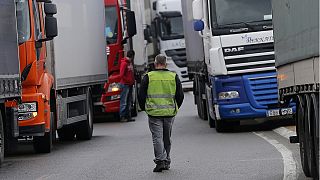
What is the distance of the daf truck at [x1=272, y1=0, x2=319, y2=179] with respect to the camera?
36.0 ft

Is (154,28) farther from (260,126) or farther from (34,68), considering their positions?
(34,68)

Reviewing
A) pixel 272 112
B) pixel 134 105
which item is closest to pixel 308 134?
pixel 272 112

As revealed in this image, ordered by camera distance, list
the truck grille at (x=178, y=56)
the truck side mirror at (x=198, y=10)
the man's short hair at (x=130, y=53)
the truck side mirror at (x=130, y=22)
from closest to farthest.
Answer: the truck side mirror at (x=198, y=10), the truck side mirror at (x=130, y=22), the man's short hair at (x=130, y=53), the truck grille at (x=178, y=56)

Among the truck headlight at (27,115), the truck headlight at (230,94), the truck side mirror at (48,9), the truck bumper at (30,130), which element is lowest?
the truck bumper at (30,130)

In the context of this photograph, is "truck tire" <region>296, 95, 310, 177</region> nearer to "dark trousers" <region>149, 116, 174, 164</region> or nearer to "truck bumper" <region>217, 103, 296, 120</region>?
"dark trousers" <region>149, 116, 174, 164</region>

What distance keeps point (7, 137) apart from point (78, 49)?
17.9ft

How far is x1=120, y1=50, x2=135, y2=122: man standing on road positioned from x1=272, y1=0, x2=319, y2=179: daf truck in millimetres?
14608

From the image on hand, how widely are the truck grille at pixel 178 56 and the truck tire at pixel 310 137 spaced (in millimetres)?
35310

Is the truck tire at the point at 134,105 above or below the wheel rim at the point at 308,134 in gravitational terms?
below

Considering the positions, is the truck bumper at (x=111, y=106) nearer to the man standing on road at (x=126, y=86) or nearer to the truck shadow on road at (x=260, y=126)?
the man standing on road at (x=126, y=86)

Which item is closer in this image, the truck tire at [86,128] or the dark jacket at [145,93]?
the dark jacket at [145,93]

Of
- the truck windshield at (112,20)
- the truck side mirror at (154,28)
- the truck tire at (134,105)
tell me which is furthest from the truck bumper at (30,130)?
the truck side mirror at (154,28)

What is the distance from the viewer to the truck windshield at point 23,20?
17.6 meters

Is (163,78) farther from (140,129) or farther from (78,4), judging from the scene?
(140,129)
